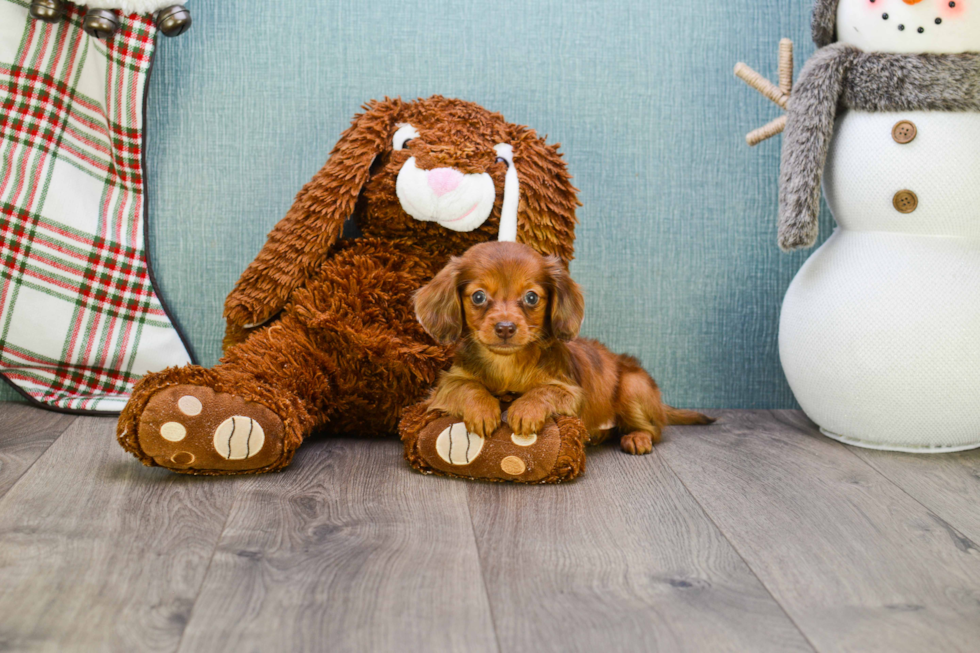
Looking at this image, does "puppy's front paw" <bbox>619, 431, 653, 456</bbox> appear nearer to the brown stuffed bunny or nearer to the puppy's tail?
the puppy's tail

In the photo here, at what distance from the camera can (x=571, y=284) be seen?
58.2 inches

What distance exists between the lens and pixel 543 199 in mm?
1623

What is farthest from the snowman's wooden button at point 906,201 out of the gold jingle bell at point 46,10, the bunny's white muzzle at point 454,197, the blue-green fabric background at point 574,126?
the gold jingle bell at point 46,10

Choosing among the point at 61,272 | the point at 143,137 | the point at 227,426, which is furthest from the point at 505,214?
the point at 61,272

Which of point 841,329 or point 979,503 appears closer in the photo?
point 979,503

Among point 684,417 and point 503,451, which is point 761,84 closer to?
point 684,417

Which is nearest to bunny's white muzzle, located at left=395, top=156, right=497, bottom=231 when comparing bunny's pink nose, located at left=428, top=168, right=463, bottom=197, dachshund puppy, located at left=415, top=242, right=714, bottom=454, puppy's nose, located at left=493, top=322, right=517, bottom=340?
bunny's pink nose, located at left=428, top=168, right=463, bottom=197

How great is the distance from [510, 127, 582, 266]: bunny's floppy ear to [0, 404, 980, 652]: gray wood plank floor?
1.43 ft

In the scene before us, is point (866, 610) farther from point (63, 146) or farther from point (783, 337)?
point (63, 146)

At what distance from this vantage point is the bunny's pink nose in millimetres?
1559

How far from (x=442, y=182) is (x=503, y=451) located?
1.65 feet

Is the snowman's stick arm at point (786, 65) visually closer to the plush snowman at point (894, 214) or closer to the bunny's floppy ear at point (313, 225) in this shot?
the plush snowman at point (894, 214)

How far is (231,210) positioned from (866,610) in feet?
4.91

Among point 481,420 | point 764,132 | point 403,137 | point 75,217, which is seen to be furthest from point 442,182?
point 75,217
